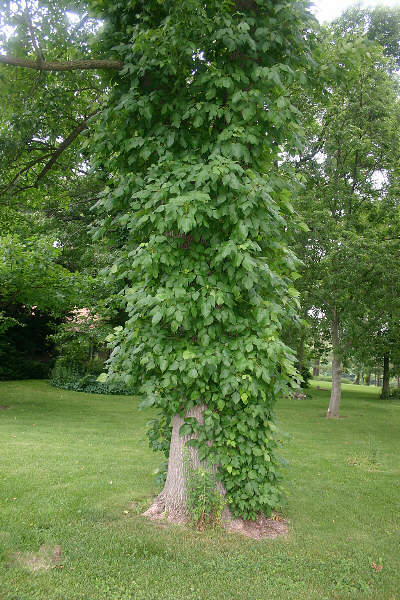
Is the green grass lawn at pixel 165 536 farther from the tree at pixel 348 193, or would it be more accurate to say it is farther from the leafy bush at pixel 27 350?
the leafy bush at pixel 27 350

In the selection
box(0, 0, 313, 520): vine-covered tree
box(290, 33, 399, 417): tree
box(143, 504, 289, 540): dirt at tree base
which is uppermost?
box(290, 33, 399, 417): tree

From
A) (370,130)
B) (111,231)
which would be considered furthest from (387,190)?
(111,231)

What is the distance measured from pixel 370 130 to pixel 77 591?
577 inches

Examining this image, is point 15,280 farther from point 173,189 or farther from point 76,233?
point 173,189

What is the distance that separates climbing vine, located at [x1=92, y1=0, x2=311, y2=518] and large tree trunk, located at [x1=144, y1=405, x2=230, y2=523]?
0.15m

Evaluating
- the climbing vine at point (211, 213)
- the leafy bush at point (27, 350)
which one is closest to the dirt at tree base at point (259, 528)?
the climbing vine at point (211, 213)

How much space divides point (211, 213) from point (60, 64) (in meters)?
2.07

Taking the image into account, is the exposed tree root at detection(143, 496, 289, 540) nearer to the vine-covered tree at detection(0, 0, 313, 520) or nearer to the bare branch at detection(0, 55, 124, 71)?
the vine-covered tree at detection(0, 0, 313, 520)

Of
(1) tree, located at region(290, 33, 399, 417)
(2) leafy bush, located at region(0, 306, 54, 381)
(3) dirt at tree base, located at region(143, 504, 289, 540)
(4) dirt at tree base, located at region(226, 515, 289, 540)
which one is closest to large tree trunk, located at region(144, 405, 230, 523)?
(3) dirt at tree base, located at region(143, 504, 289, 540)

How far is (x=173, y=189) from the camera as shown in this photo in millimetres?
4414

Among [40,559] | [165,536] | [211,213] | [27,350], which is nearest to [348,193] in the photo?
[211,213]

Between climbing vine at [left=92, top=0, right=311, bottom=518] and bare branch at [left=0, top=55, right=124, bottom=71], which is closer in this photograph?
bare branch at [left=0, top=55, right=124, bottom=71]

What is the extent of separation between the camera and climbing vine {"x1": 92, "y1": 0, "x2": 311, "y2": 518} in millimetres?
4418

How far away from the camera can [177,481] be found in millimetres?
4801
